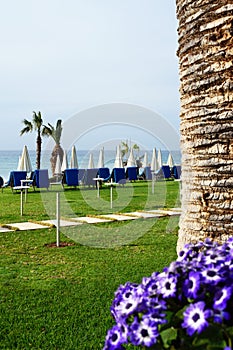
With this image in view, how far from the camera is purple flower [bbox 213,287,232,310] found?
1441 millimetres

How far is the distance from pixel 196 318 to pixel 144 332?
0.16 meters

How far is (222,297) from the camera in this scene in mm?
1464

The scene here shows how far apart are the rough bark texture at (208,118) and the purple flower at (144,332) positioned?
1295 millimetres

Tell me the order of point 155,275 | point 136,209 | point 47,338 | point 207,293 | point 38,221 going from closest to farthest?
point 207,293, point 155,275, point 47,338, point 38,221, point 136,209

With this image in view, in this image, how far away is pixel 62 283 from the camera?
5.86 meters

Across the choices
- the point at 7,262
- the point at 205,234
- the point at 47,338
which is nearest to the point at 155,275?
the point at 205,234

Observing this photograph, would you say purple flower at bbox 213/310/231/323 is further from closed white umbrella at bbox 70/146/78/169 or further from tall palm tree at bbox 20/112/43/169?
tall palm tree at bbox 20/112/43/169

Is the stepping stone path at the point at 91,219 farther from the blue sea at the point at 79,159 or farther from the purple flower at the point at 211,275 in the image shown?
the blue sea at the point at 79,159

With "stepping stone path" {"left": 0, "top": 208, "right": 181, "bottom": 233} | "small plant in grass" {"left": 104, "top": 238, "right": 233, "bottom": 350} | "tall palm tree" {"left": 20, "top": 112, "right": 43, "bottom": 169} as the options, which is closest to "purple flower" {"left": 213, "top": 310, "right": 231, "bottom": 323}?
"small plant in grass" {"left": 104, "top": 238, "right": 233, "bottom": 350}

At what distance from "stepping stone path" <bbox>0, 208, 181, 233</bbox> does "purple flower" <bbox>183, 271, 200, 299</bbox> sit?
8505mm

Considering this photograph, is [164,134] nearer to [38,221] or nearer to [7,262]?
[38,221]

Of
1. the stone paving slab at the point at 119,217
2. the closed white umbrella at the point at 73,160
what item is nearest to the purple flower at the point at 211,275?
the stone paving slab at the point at 119,217

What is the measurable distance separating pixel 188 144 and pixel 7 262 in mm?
4787

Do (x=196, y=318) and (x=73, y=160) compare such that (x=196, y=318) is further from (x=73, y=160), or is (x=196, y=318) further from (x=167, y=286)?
(x=73, y=160)
